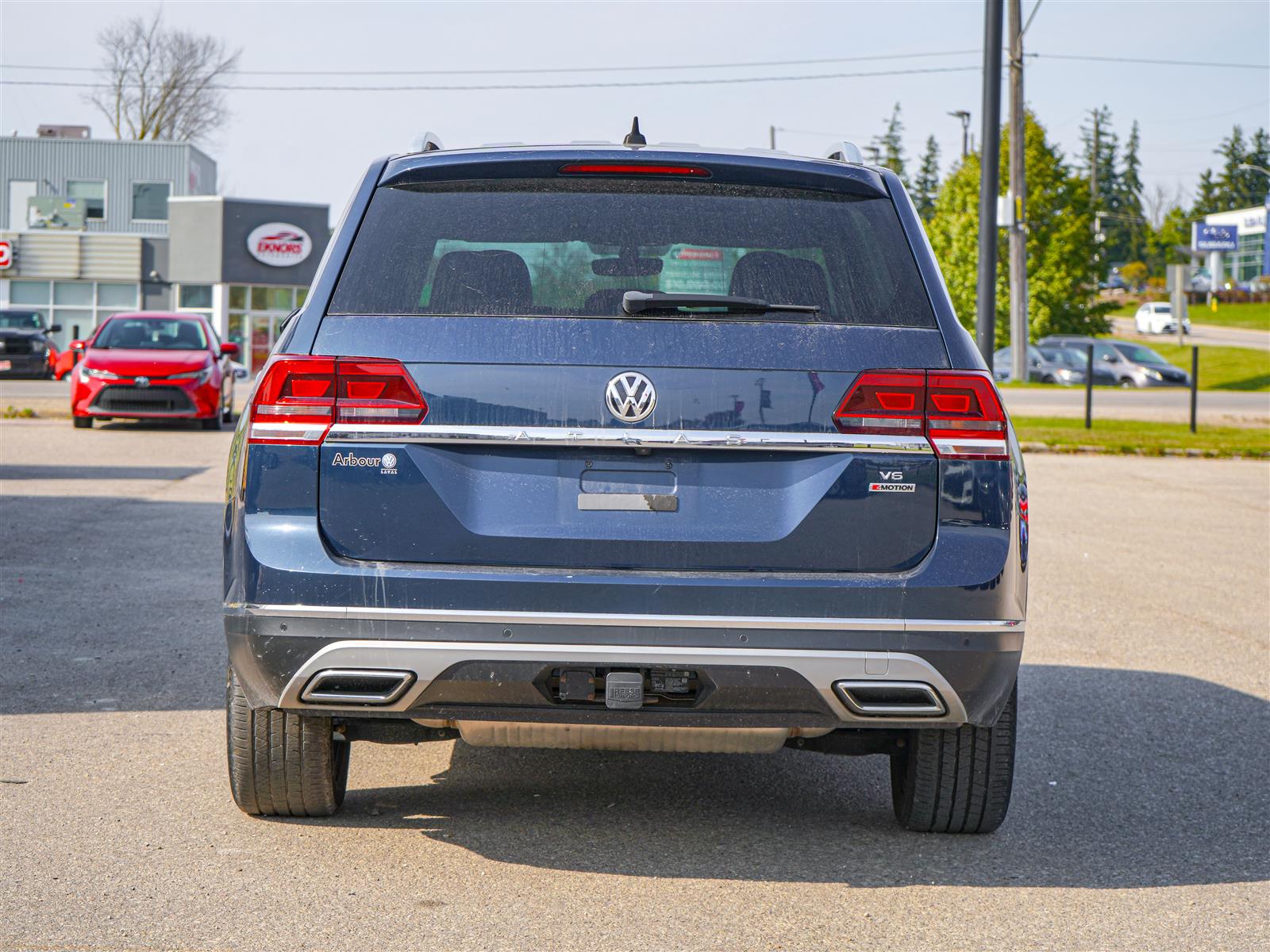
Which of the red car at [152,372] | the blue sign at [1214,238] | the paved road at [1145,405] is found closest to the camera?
the red car at [152,372]

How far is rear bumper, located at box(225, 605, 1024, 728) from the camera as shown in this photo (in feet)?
12.3

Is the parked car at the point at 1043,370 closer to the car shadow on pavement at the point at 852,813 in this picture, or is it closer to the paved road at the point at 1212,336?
the paved road at the point at 1212,336

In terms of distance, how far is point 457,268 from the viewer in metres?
3.99

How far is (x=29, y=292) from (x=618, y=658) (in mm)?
57174

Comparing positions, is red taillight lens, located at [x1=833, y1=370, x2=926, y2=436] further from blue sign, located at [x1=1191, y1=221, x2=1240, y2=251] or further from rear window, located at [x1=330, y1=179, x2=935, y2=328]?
blue sign, located at [x1=1191, y1=221, x2=1240, y2=251]

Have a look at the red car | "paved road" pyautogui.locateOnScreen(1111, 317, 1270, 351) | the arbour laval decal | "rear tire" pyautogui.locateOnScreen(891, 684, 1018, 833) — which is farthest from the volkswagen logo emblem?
"paved road" pyautogui.locateOnScreen(1111, 317, 1270, 351)

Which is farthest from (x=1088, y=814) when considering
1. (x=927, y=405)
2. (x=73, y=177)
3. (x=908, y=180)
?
(x=908, y=180)

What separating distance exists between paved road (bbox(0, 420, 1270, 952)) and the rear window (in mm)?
1440

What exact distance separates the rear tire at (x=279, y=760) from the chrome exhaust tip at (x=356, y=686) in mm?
330

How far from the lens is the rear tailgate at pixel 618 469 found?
3.77 metres

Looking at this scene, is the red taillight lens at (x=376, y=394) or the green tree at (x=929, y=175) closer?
the red taillight lens at (x=376, y=394)

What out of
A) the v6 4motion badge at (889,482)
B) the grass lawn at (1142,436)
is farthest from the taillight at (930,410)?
the grass lawn at (1142,436)

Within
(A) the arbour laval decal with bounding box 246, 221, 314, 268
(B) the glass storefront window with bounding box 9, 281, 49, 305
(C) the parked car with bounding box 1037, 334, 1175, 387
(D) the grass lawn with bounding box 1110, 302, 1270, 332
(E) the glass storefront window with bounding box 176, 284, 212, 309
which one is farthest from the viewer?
(D) the grass lawn with bounding box 1110, 302, 1270, 332

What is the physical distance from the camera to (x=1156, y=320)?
8512cm
